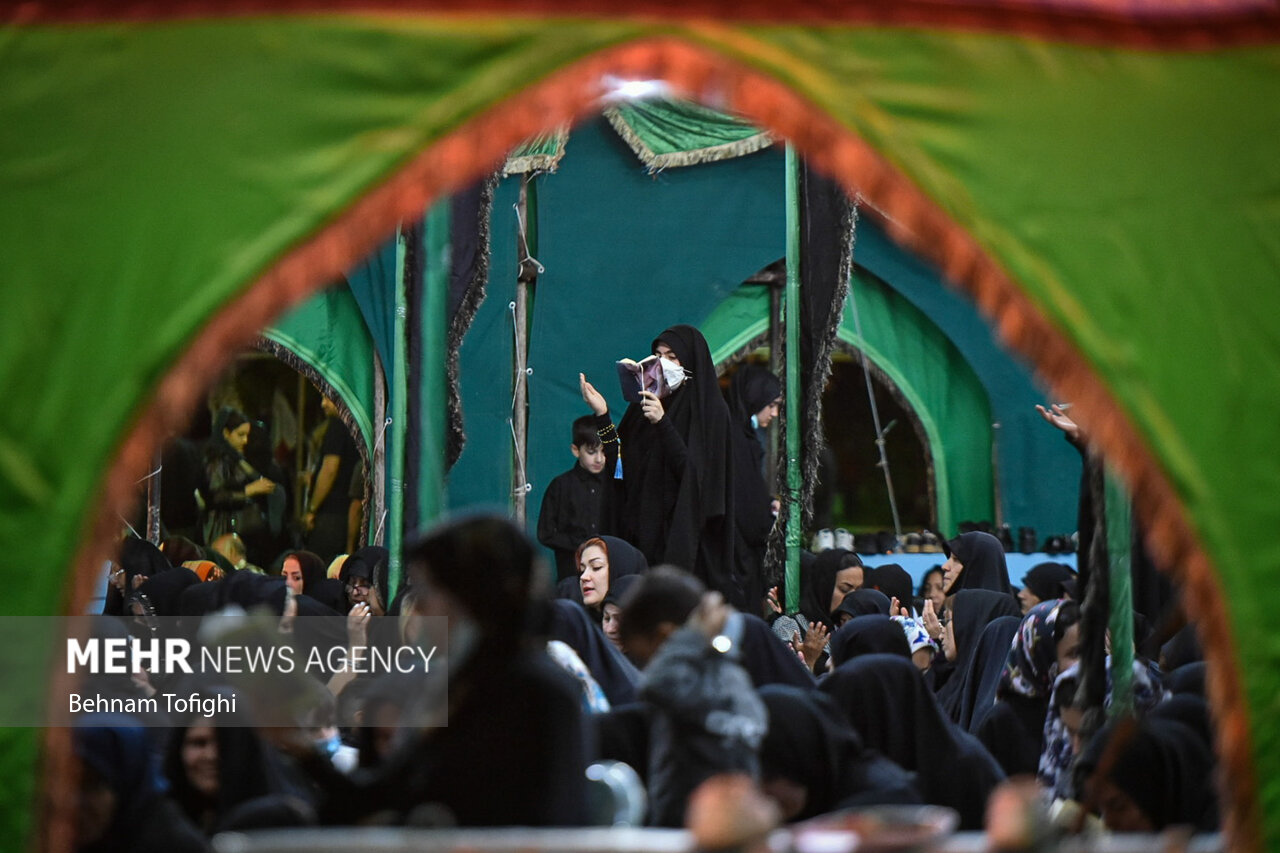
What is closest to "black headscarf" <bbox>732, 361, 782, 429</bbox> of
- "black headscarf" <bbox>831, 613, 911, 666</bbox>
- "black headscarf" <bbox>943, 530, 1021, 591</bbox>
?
"black headscarf" <bbox>943, 530, 1021, 591</bbox>

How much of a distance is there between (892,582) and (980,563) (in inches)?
28.0

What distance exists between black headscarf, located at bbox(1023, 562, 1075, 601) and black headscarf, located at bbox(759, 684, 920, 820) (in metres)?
3.48

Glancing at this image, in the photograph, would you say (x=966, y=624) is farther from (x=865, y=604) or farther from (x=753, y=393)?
(x=753, y=393)

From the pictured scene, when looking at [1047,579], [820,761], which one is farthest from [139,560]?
[820,761]

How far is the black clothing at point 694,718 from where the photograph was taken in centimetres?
302

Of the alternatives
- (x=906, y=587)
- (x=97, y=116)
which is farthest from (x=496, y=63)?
(x=906, y=587)

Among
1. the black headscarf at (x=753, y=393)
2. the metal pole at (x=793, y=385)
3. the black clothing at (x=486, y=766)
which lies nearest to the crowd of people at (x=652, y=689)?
the black clothing at (x=486, y=766)

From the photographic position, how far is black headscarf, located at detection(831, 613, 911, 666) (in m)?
5.23

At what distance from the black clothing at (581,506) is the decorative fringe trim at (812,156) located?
15.5 feet

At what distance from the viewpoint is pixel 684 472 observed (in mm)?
7148

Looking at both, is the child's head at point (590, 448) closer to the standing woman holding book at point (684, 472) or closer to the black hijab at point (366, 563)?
the standing woman holding book at point (684, 472)

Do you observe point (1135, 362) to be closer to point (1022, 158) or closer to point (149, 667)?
point (1022, 158)

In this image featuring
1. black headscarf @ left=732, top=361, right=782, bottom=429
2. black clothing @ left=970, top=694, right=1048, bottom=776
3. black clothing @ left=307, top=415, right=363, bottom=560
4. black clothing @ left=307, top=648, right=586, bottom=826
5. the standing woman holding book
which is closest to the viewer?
black clothing @ left=307, top=648, right=586, bottom=826

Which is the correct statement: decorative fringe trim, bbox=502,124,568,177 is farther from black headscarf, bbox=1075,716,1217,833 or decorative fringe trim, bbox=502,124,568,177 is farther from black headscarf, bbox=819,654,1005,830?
black headscarf, bbox=1075,716,1217,833
